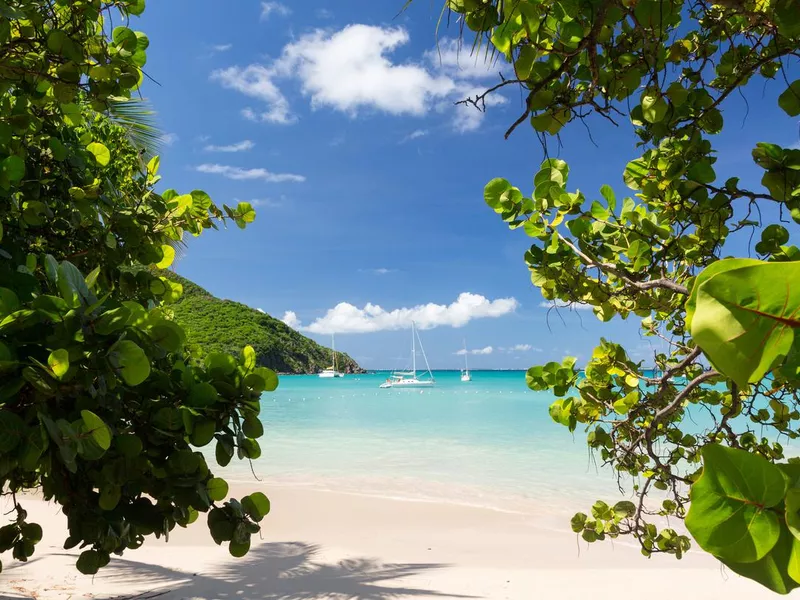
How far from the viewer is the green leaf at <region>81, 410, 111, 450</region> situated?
0.97m

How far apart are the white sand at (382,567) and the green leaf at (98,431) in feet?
16.7

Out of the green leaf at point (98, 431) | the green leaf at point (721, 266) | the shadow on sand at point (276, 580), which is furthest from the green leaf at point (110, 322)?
the shadow on sand at point (276, 580)

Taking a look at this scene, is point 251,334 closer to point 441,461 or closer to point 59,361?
point 441,461

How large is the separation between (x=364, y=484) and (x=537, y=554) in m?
5.91

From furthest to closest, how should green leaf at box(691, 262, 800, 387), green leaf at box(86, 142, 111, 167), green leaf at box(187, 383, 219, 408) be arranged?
green leaf at box(86, 142, 111, 167)
green leaf at box(187, 383, 219, 408)
green leaf at box(691, 262, 800, 387)

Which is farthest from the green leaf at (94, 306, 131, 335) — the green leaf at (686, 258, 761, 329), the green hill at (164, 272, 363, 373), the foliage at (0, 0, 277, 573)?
the green hill at (164, 272, 363, 373)

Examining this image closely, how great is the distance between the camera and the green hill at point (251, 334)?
5588 centimetres

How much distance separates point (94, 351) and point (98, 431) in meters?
0.16

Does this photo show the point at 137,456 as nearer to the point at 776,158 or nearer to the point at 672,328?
the point at 776,158

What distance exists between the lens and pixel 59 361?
975 mm

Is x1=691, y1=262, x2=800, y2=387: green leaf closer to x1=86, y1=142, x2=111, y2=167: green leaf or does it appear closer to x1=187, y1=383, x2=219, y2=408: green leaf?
x1=187, y1=383, x2=219, y2=408: green leaf

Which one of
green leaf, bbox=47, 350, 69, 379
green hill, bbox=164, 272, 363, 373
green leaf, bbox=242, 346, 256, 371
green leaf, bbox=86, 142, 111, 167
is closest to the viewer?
green leaf, bbox=47, 350, 69, 379

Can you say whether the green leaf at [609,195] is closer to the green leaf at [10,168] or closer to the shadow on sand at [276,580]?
the green leaf at [10,168]

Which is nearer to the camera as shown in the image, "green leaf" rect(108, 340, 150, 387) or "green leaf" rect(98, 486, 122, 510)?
"green leaf" rect(108, 340, 150, 387)
